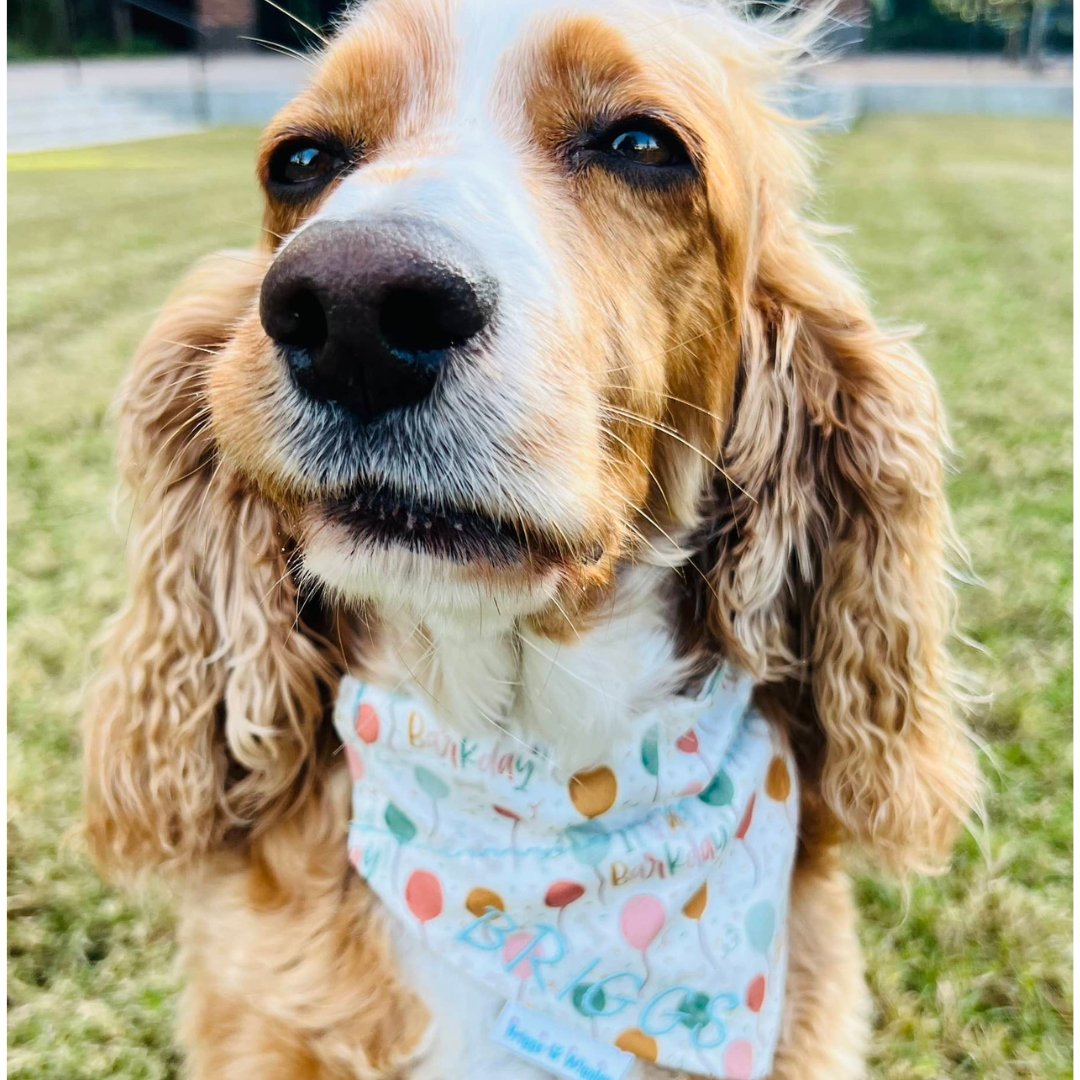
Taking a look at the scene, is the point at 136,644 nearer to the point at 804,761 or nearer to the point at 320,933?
the point at 320,933

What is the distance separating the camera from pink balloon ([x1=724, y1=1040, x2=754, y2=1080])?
209cm

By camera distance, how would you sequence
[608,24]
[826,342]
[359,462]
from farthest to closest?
[826,342] → [608,24] → [359,462]

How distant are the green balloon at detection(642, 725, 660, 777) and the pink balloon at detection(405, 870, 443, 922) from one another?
1.56 ft

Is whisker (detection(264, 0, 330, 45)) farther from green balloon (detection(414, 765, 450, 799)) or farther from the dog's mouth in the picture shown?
green balloon (detection(414, 765, 450, 799))

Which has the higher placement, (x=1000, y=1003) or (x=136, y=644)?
(x=136, y=644)

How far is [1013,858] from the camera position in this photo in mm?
3229

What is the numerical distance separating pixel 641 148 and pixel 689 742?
3.78 ft

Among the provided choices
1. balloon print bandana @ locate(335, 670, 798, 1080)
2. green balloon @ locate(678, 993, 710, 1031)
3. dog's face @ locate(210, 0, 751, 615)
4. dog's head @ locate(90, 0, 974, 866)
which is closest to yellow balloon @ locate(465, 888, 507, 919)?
balloon print bandana @ locate(335, 670, 798, 1080)

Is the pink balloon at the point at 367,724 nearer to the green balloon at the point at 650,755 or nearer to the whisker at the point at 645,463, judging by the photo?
the green balloon at the point at 650,755

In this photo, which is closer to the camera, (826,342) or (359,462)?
(359,462)

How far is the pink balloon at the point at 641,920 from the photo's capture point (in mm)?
2084

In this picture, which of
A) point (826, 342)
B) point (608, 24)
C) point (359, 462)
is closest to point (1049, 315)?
point (826, 342)

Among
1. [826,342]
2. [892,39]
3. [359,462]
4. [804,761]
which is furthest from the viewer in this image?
[892,39]

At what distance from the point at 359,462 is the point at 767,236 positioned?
4.07 ft
